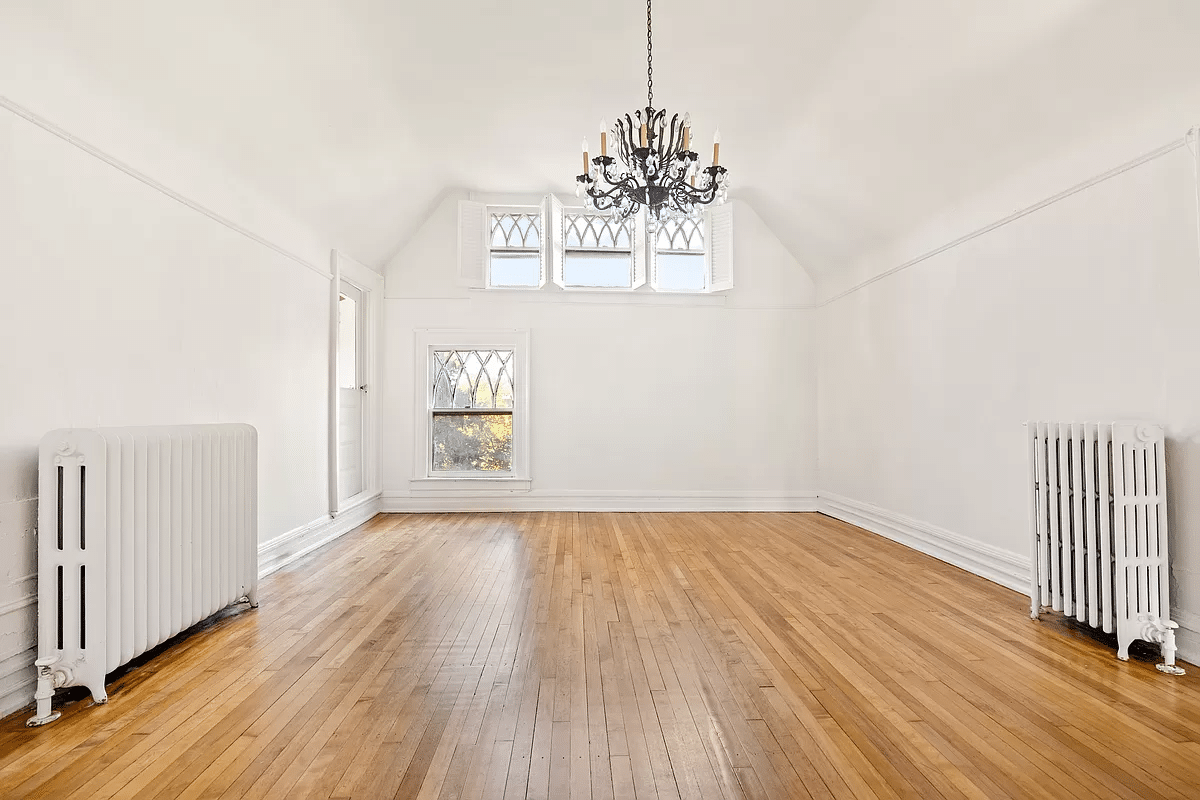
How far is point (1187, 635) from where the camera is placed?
2.70m

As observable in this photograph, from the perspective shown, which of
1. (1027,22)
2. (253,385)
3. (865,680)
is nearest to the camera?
Result: (865,680)

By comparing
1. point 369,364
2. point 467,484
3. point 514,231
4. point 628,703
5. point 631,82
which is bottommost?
point 628,703

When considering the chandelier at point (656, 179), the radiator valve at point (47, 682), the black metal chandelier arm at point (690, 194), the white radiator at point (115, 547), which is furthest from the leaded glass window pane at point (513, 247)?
the radiator valve at point (47, 682)

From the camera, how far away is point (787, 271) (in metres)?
6.96

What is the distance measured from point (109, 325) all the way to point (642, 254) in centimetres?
489

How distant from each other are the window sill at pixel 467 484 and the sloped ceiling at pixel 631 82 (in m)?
2.56

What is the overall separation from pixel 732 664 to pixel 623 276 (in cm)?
493

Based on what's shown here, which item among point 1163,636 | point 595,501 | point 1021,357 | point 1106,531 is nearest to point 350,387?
point 595,501

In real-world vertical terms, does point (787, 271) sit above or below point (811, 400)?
above

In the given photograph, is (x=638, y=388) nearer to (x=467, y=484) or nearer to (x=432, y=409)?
(x=467, y=484)

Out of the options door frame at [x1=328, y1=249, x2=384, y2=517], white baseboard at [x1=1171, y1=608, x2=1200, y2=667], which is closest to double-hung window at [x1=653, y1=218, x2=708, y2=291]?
door frame at [x1=328, y1=249, x2=384, y2=517]

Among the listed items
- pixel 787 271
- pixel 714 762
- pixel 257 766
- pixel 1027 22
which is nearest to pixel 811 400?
pixel 787 271

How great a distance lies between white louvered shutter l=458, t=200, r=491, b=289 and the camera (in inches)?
259

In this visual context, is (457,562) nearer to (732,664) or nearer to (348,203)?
(732,664)
